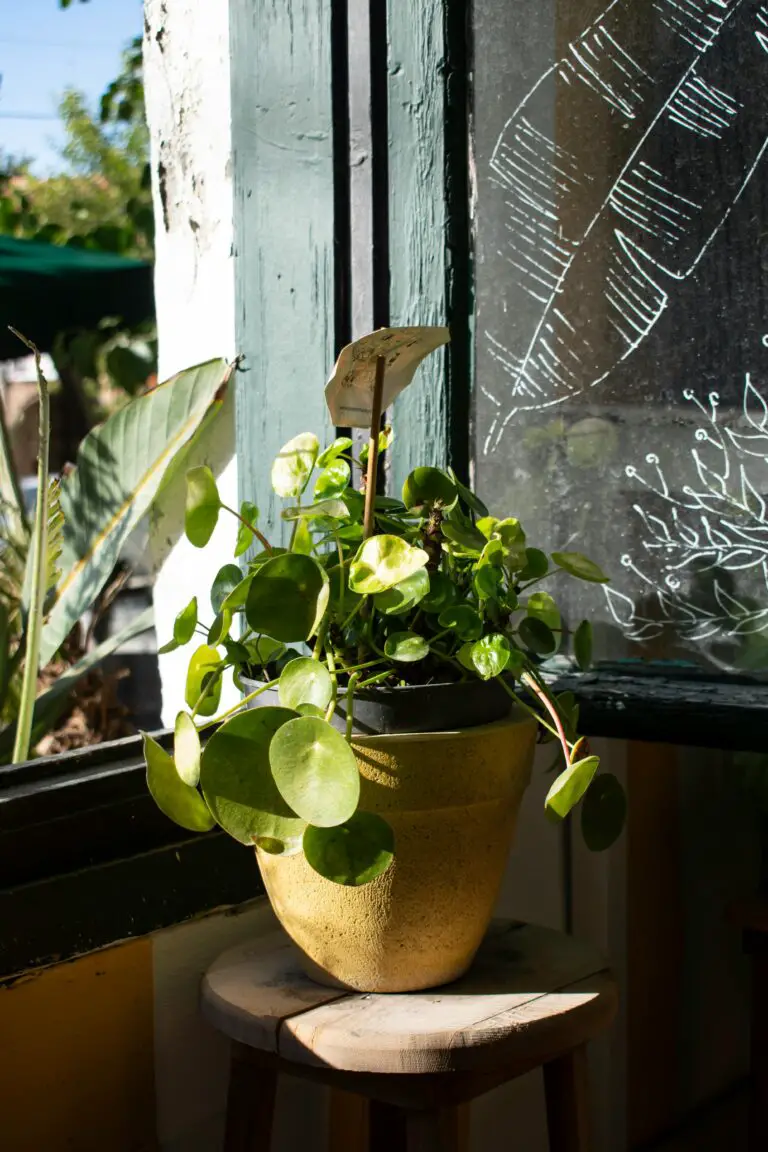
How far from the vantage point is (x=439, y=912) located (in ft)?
3.39

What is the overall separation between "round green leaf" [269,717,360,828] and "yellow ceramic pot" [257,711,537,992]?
0.35ft

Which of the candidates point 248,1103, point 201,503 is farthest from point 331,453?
point 248,1103

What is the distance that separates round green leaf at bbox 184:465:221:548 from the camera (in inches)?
40.9

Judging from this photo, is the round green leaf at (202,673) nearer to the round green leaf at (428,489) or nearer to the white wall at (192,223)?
the round green leaf at (428,489)

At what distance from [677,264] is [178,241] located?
1.96 ft

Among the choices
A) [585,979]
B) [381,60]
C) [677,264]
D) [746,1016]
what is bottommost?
[746,1016]

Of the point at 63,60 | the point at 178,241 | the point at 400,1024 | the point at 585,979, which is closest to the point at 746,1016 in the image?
the point at 585,979

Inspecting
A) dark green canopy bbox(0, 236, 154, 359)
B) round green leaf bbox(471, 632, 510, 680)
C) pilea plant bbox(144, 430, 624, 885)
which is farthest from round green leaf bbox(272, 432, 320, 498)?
dark green canopy bbox(0, 236, 154, 359)

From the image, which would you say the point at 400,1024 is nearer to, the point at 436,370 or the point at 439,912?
the point at 439,912

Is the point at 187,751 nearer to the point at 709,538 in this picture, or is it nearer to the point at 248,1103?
the point at 248,1103

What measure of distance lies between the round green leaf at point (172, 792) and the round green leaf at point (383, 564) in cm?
20

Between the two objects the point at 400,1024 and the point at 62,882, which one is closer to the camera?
the point at 400,1024

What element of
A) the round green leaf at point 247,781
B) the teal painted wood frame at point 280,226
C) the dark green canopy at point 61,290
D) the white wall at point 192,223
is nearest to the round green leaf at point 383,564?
the round green leaf at point 247,781

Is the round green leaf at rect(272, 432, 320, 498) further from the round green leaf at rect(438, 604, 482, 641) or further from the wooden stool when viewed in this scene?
the wooden stool
